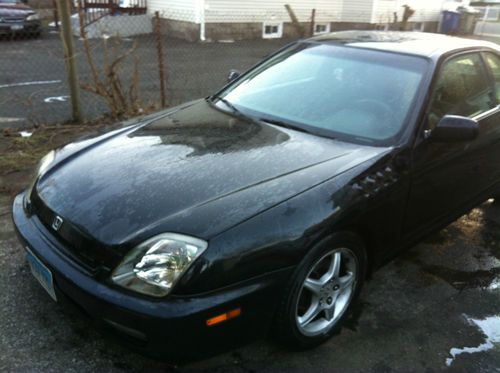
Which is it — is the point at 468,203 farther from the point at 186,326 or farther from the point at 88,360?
the point at 88,360

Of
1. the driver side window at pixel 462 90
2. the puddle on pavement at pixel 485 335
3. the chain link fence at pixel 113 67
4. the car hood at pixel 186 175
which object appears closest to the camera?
the car hood at pixel 186 175

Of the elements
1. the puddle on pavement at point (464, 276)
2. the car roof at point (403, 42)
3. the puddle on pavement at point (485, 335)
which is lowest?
the puddle on pavement at point (464, 276)

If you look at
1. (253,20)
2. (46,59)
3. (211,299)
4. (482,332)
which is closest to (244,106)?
(211,299)

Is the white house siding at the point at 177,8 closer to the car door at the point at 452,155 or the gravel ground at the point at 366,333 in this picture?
the car door at the point at 452,155

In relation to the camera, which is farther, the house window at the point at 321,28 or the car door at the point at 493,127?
the house window at the point at 321,28

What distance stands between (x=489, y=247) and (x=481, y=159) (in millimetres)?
803

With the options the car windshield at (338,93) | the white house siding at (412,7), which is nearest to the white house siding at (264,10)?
the white house siding at (412,7)

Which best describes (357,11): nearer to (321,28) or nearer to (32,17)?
(321,28)

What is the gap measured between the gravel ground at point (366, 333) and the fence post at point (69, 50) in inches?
A: 99.6

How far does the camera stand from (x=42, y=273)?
2330 mm

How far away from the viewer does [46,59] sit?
11555 mm

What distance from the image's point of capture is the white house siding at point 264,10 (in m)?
15.2

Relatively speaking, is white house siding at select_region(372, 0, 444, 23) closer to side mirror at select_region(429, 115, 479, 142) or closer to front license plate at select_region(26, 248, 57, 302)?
side mirror at select_region(429, 115, 479, 142)

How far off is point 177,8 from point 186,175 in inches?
569
